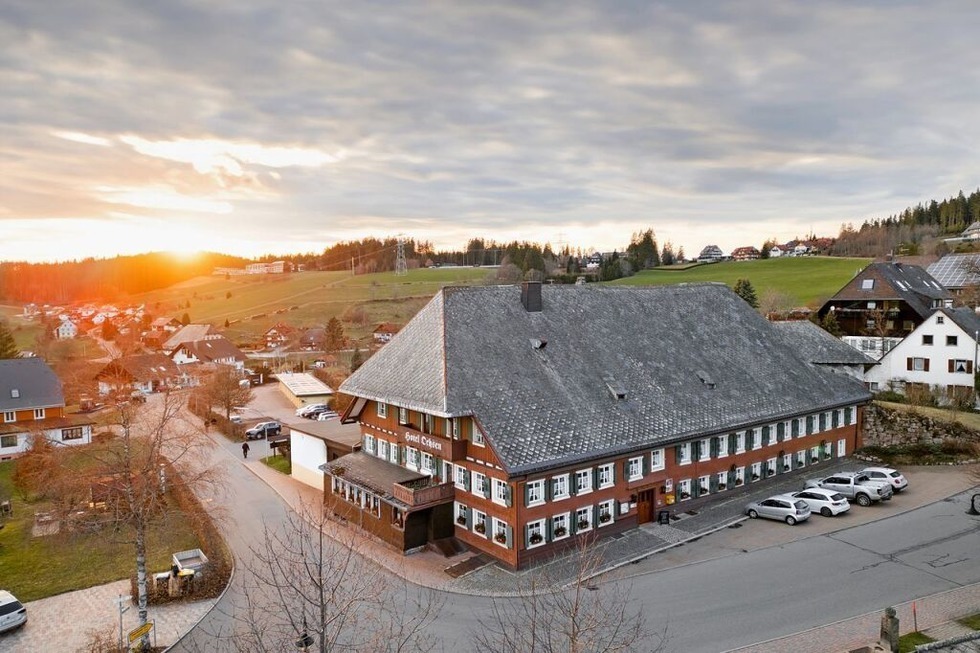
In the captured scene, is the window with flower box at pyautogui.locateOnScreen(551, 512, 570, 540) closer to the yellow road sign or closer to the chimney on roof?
the chimney on roof

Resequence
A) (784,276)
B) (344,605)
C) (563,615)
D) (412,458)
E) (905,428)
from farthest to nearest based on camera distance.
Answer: (784,276) < (905,428) < (412,458) < (344,605) < (563,615)

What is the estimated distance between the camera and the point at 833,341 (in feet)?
173

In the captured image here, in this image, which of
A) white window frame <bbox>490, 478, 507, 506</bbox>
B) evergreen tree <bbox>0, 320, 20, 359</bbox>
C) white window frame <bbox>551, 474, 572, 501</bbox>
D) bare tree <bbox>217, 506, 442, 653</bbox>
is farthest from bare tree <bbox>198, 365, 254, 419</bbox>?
white window frame <bbox>551, 474, 572, 501</bbox>

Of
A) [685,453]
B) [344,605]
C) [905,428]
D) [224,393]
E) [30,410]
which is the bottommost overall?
[30,410]

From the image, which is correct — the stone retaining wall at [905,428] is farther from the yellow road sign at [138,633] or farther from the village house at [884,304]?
the yellow road sign at [138,633]

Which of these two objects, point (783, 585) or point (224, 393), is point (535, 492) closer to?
point (783, 585)

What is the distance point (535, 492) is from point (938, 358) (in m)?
43.4

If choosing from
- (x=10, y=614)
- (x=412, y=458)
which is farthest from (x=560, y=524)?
(x=10, y=614)

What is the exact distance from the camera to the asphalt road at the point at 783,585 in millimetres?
22734

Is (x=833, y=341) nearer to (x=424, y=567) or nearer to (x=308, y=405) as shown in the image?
(x=424, y=567)

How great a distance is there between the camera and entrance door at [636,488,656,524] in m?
32.6

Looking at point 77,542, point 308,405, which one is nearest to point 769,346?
point 77,542

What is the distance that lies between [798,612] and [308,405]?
194 feet

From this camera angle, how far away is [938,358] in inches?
2108
